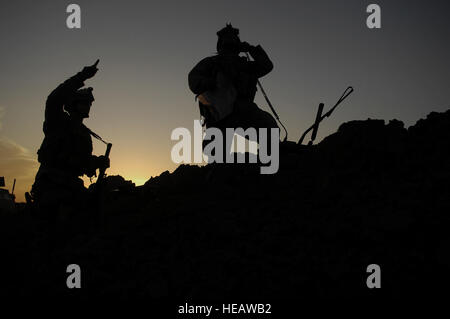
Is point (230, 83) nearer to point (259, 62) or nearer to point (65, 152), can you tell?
point (259, 62)

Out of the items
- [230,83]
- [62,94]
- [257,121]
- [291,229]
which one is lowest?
[291,229]

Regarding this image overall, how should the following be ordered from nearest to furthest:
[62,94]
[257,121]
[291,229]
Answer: [291,229], [62,94], [257,121]

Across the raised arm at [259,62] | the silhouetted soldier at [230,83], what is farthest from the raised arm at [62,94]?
the raised arm at [259,62]

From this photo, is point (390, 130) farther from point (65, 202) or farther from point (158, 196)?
point (65, 202)

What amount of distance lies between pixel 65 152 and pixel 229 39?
395cm

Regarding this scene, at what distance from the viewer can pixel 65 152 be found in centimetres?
509

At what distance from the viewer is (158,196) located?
6578 millimetres

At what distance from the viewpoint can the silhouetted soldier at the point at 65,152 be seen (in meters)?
5.01

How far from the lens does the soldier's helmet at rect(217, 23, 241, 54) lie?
7.50m

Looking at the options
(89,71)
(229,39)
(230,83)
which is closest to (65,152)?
(89,71)

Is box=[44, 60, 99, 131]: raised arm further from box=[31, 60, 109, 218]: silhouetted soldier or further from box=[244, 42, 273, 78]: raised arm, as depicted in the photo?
box=[244, 42, 273, 78]: raised arm

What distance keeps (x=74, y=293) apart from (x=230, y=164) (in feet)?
12.2

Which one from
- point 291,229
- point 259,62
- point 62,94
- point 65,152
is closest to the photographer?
point 291,229

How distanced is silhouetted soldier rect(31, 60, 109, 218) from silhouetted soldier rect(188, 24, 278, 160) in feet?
7.94
